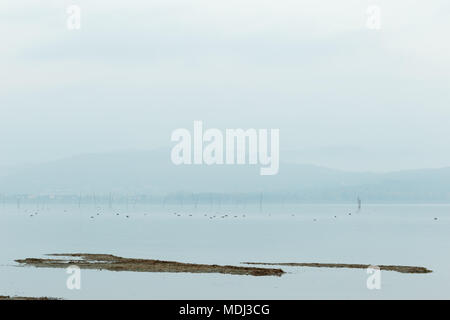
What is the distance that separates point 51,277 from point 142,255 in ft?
125

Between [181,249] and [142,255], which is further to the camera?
[181,249]

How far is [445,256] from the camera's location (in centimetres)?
11038

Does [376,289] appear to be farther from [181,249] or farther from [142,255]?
[181,249]

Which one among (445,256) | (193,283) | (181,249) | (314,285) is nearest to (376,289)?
(314,285)

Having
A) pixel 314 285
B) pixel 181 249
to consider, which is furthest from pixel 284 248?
pixel 314 285

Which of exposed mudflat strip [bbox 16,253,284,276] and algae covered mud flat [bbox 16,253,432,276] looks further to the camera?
algae covered mud flat [bbox 16,253,432,276]

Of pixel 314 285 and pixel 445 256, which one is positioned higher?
pixel 445 256

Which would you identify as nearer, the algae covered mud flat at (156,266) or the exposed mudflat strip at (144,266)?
the exposed mudflat strip at (144,266)
